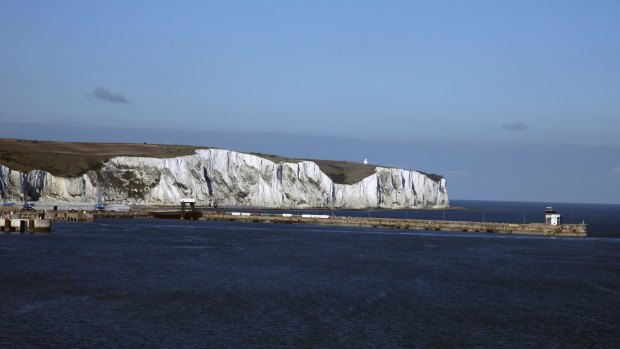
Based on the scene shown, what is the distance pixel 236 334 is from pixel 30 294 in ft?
48.6

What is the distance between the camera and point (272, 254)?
7106cm

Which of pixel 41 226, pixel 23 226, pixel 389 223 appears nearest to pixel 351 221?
pixel 389 223

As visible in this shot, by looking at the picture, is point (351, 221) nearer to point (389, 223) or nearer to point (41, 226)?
point (389, 223)

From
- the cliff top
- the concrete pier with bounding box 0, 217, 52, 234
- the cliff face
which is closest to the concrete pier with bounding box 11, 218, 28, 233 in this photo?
the concrete pier with bounding box 0, 217, 52, 234

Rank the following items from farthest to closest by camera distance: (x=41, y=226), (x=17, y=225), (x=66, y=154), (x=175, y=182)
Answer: (x=175, y=182)
(x=66, y=154)
(x=17, y=225)
(x=41, y=226)

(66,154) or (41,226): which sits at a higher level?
(66,154)

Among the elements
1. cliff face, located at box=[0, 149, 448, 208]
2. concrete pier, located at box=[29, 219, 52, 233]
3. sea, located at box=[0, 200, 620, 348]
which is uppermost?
cliff face, located at box=[0, 149, 448, 208]

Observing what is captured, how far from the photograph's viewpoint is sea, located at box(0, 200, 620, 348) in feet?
115

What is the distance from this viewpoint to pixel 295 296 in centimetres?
4581

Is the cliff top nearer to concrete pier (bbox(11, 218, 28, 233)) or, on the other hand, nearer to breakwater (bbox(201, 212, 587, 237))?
breakwater (bbox(201, 212, 587, 237))

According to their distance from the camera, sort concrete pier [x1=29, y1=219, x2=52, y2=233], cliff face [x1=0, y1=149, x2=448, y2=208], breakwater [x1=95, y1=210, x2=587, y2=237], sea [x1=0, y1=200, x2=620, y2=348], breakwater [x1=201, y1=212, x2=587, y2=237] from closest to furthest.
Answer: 1. sea [x1=0, y1=200, x2=620, y2=348]
2. concrete pier [x1=29, y1=219, x2=52, y2=233]
3. breakwater [x1=201, y1=212, x2=587, y2=237]
4. breakwater [x1=95, y1=210, x2=587, y2=237]
5. cliff face [x1=0, y1=149, x2=448, y2=208]

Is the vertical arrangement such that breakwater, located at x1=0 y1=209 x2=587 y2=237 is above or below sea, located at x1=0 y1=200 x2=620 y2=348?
above

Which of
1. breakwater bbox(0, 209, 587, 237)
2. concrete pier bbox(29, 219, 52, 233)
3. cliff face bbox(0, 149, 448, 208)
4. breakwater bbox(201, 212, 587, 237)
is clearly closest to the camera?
concrete pier bbox(29, 219, 52, 233)

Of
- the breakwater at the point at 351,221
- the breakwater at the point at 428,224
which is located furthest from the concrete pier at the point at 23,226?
the breakwater at the point at 428,224
